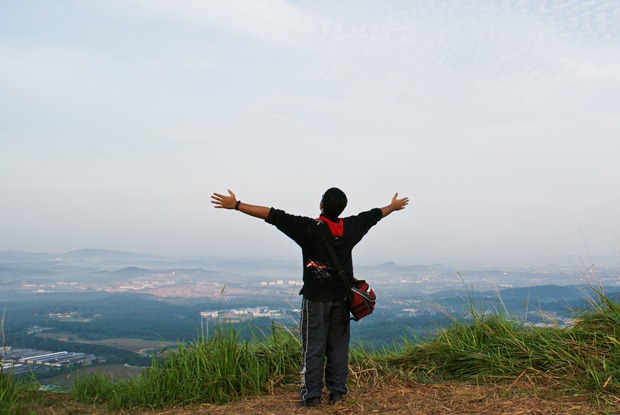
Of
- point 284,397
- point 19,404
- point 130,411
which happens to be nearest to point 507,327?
point 284,397

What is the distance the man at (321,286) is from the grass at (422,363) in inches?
28.6

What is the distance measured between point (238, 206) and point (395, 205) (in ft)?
6.11

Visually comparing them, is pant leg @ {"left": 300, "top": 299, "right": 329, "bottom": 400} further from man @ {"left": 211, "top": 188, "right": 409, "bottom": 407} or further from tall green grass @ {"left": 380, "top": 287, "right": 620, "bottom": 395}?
tall green grass @ {"left": 380, "top": 287, "right": 620, "bottom": 395}

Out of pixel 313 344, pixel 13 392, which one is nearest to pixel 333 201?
pixel 313 344

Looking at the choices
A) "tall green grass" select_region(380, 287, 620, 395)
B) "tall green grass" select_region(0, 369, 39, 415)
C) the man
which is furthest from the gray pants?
"tall green grass" select_region(0, 369, 39, 415)

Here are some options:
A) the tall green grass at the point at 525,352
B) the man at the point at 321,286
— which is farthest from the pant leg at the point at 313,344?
the tall green grass at the point at 525,352

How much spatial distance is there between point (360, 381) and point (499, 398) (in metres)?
1.43

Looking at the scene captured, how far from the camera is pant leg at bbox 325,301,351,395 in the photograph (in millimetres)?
4871

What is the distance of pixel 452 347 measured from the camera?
5871 millimetres

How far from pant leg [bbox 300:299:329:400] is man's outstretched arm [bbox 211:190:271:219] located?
895mm

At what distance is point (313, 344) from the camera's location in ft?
15.7

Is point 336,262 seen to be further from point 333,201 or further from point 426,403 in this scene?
point 426,403

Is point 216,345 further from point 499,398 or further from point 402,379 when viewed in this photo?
point 499,398

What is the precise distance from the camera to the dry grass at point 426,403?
4.48 meters
